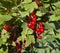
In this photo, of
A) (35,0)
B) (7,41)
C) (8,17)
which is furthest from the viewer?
(7,41)

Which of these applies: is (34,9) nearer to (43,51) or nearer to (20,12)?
(20,12)

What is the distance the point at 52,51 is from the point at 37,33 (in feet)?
1.94

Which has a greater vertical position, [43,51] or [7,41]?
[7,41]

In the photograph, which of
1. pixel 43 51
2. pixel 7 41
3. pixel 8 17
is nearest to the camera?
pixel 8 17

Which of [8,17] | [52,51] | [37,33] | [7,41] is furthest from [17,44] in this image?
[52,51]

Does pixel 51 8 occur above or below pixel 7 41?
above

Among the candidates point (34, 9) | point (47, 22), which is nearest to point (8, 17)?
point (34, 9)

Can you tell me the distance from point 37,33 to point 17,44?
0.73ft

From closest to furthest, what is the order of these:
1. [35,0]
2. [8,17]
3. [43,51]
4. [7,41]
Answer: [8,17], [35,0], [7,41], [43,51]

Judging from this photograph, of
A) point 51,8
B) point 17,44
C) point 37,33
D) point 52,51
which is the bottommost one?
point 52,51

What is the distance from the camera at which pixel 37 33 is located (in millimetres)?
1489

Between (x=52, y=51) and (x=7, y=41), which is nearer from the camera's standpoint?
(x=7, y=41)

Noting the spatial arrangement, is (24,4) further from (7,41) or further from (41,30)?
(7,41)

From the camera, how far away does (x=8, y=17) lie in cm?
134
